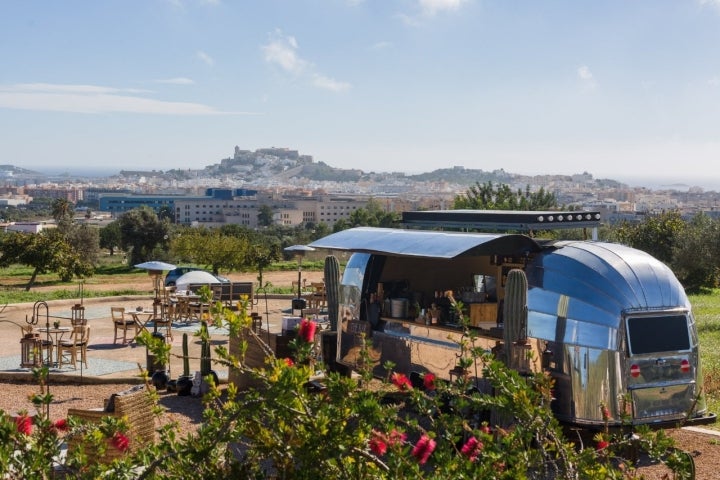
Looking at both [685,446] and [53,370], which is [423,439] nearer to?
[685,446]

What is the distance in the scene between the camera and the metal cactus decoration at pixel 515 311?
9.44 metres

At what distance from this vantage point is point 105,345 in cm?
1814

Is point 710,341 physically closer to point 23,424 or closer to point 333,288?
point 333,288

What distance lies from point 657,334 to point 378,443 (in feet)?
18.3

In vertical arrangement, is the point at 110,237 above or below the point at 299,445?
below

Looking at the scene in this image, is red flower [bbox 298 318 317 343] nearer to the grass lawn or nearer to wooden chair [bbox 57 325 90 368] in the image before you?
the grass lawn

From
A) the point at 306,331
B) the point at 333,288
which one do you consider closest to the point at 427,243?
the point at 333,288

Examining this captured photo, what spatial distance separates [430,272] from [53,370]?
655 centimetres

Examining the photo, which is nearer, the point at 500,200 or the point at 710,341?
the point at 710,341

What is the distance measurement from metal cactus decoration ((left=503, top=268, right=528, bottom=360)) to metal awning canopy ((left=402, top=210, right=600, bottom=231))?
1.65 m

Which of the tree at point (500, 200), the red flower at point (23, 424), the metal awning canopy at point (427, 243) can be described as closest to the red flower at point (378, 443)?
the red flower at point (23, 424)

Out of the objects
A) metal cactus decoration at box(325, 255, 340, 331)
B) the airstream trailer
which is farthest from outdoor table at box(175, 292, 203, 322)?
the airstream trailer

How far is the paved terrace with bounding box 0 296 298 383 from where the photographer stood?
47.7 ft

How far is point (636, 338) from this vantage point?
923cm
